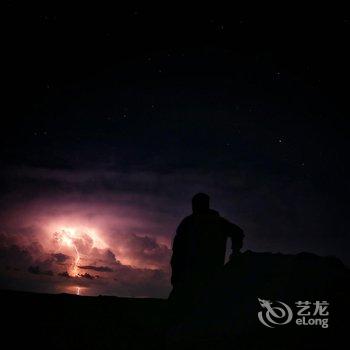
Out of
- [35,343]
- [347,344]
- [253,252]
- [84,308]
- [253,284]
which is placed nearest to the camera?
[347,344]

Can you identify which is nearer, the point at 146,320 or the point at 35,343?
the point at 35,343

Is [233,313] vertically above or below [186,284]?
below

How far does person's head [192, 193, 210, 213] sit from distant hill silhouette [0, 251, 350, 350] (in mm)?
1127

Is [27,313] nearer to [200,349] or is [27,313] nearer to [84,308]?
[84,308]

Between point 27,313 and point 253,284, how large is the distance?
13.3 ft

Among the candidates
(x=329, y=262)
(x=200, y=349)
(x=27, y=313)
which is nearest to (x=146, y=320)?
(x=27, y=313)

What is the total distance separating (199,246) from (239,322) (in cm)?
198

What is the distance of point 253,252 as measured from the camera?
6.32 m

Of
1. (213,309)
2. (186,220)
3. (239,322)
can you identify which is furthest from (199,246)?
(239,322)

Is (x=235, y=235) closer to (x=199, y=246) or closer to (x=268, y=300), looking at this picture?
(x=199, y=246)

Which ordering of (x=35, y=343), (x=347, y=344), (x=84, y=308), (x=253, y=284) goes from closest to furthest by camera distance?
1. (x=347, y=344)
2. (x=35, y=343)
3. (x=253, y=284)
4. (x=84, y=308)

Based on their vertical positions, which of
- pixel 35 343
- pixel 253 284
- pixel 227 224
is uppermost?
pixel 227 224

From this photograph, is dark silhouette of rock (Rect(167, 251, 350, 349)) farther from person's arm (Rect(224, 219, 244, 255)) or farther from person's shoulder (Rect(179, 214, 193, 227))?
person's shoulder (Rect(179, 214, 193, 227))

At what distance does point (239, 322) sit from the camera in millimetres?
5266
